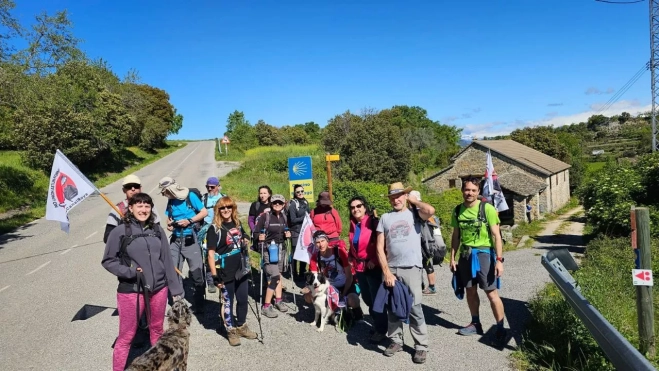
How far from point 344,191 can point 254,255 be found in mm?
10365

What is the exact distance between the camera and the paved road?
15.1 feet

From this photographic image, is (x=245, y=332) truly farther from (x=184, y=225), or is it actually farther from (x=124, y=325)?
(x=184, y=225)

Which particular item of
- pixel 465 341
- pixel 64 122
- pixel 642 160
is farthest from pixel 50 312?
pixel 64 122

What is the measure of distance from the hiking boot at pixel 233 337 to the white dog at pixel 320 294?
1.08m

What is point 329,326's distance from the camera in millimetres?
5594

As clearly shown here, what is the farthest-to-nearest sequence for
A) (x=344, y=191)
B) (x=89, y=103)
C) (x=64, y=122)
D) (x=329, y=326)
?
(x=89, y=103) < (x=64, y=122) < (x=344, y=191) < (x=329, y=326)

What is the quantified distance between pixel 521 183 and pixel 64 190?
106ft

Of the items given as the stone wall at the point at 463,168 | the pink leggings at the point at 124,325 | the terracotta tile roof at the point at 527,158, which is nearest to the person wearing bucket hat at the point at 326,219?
the pink leggings at the point at 124,325

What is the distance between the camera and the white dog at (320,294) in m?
5.40

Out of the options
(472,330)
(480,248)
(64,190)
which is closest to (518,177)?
(472,330)

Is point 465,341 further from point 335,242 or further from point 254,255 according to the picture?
point 254,255

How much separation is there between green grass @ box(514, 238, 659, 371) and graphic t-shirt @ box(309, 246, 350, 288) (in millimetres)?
2354

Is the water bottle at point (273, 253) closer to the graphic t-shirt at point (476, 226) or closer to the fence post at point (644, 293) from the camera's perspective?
the graphic t-shirt at point (476, 226)

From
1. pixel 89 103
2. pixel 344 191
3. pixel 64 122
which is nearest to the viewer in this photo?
pixel 344 191
